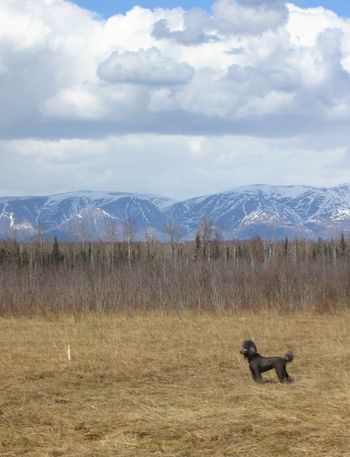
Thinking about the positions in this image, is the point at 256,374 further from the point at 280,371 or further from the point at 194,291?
the point at 194,291

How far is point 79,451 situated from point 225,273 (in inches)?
862

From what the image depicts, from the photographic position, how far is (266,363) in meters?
11.2

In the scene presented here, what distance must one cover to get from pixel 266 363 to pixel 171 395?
5.51 ft

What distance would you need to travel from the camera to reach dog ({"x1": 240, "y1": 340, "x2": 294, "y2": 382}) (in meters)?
11.1

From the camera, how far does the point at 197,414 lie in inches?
342

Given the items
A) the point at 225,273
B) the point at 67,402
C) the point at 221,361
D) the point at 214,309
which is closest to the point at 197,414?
the point at 67,402

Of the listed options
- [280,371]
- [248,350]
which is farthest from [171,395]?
[280,371]

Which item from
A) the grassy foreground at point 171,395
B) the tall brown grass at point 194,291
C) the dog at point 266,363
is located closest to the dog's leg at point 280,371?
the dog at point 266,363

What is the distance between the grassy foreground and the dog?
269 mm

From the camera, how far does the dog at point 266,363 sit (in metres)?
11.1

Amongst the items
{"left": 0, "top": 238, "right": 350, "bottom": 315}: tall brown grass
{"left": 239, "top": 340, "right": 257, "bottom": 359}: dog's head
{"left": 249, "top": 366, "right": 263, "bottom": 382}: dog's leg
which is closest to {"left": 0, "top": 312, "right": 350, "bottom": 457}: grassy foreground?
{"left": 249, "top": 366, "right": 263, "bottom": 382}: dog's leg

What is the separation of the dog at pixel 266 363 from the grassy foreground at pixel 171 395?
0.27 m

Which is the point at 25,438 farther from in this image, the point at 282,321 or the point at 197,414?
the point at 282,321

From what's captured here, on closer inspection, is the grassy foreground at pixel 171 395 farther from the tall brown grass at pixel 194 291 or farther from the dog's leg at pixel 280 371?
the tall brown grass at pixel 194 291
